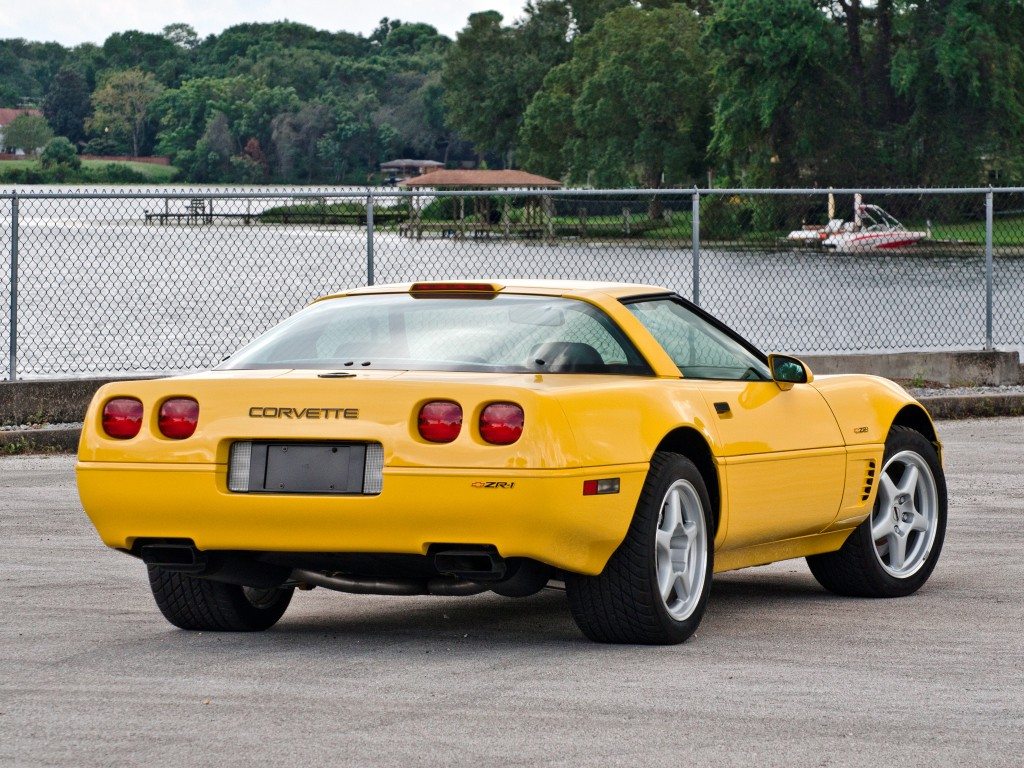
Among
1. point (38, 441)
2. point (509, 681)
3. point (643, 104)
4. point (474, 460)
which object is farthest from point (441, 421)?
point (643, 104)

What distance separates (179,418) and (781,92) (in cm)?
6378

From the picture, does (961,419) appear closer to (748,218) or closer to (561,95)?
(748,218)

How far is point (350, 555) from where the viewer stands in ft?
19.2

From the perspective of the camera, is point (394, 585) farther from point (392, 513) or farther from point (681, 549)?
point (681, 549)

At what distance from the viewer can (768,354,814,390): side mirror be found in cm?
688

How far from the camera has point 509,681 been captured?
5.57 m

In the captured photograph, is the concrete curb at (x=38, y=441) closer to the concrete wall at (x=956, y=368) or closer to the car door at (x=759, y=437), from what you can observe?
the concrete wall at (x=956, y=368)

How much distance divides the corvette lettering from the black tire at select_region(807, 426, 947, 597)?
8.07 ft

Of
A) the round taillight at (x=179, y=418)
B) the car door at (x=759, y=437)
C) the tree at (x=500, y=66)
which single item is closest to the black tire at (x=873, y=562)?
the car door at (x=759, y=437)

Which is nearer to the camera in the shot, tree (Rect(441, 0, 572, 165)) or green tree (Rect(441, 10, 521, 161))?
tree (Rect(441, 0, 572, 165))

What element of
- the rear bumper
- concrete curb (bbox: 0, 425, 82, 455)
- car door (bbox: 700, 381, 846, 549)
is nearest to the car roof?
car door (bbox: 700, 381, 846, 549)

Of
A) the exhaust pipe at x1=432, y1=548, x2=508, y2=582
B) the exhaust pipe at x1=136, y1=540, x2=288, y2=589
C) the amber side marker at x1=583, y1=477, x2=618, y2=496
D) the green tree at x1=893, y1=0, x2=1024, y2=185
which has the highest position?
the green tree at x1=893, y1=0, x2=1024, y2=185

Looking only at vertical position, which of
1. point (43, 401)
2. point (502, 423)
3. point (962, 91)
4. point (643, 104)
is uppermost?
point (643, 104)

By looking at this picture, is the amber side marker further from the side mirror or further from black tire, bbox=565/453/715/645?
the side mirror
